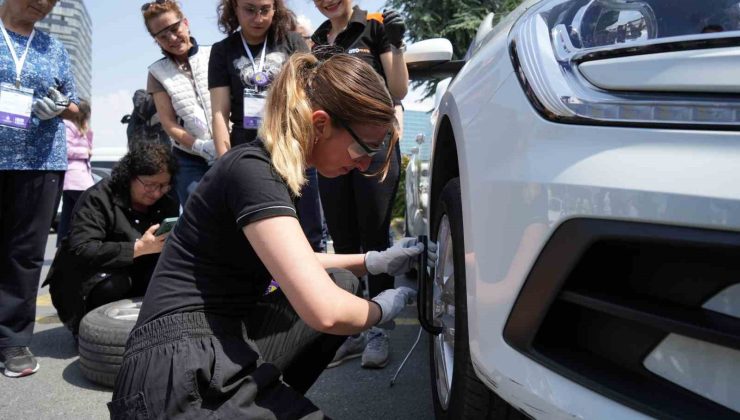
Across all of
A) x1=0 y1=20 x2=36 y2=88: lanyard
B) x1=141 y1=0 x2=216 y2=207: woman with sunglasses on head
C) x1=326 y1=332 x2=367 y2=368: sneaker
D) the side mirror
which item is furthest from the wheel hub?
x1=0 y1=20 x2=36 y2=88: lanyard

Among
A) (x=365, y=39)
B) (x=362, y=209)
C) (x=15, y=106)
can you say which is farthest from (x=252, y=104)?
(x=15, y=106)

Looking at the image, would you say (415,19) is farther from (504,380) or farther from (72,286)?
(504,380)

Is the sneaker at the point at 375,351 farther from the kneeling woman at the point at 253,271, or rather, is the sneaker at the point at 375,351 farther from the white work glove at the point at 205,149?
the white work glove at the point at 205,149

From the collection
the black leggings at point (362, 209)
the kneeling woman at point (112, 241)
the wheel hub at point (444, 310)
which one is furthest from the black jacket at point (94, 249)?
the wheel hub at point (444, 310)

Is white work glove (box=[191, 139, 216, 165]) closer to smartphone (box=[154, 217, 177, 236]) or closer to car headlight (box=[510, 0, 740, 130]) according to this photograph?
smartphone (box=[154, 217, 177, 236])

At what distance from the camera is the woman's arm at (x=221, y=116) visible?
8.80 feet

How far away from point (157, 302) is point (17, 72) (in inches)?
61.9

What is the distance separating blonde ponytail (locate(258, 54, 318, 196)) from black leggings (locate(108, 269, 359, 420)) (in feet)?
1.26

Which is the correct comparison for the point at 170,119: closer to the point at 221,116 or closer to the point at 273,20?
the point at 221,116

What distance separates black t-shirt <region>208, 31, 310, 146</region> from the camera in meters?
2.66

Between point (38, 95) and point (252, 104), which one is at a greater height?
point (38, 95)

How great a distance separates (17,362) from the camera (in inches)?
99.3

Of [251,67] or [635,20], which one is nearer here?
[635,20]

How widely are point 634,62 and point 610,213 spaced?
0.72 feet
